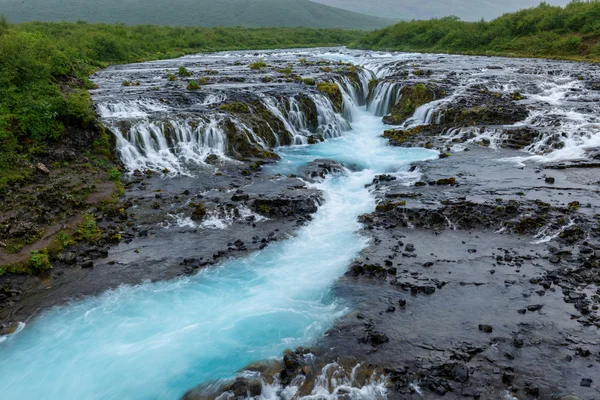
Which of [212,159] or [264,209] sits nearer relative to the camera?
[264,209]

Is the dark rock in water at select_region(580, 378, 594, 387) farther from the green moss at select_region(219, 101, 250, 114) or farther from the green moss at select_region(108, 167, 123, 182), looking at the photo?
the green moss at select_region(219, 101, 250, 114)

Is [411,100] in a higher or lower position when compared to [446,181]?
higher

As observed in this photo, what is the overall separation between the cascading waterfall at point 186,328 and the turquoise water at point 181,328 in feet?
0.09

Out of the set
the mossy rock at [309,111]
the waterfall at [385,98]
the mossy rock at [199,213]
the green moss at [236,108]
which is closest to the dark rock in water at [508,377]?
the mossy rock at [199,213]

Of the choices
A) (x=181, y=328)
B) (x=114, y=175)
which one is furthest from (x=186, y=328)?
(x=114, y=175)

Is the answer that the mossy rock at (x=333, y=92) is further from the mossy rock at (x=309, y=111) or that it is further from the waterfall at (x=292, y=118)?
the waterfall at (x=292, y=118)

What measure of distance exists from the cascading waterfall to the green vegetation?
56790 millimetres

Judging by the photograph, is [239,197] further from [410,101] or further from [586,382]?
[410,101]

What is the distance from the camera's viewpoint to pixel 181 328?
36.8 feet

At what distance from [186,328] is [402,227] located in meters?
8.99

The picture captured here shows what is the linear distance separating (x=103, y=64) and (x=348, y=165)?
42.0m

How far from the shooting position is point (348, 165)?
75.3 ft

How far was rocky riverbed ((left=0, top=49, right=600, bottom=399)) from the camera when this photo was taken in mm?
9141

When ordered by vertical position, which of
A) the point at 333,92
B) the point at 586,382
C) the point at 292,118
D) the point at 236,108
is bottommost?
the point at 586,382
